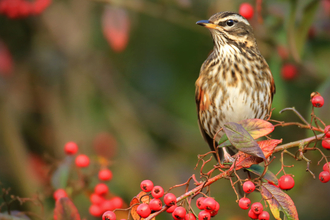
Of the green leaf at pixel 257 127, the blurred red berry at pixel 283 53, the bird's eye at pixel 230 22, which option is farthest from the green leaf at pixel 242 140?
the blurred red berry at pixel 283 53

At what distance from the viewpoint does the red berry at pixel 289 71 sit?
3248 mm

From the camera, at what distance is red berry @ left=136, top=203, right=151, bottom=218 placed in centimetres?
152

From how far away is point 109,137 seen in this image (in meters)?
4.05

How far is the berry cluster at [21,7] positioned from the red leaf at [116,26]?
2.16ft

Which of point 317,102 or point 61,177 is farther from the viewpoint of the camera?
point 61,177

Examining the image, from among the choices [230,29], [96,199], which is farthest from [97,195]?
[230,29]

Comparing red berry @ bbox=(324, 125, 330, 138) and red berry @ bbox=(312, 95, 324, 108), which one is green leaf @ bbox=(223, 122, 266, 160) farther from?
red berry @ bbox=(312, 95, 324, 108)

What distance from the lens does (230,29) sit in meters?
2.83

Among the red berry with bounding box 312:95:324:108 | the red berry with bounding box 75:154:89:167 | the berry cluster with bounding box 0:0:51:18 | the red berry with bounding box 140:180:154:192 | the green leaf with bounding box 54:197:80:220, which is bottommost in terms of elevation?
the green leaf with bounding box 54:197:80:220

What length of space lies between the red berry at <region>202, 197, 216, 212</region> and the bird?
1145mm

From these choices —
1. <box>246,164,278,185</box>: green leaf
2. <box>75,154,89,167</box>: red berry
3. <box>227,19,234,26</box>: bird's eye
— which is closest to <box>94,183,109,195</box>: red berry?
<box>75,154,89,167</box>: red berry

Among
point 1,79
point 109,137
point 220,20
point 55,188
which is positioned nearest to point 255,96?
point 220,20

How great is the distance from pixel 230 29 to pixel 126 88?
5.98 feet

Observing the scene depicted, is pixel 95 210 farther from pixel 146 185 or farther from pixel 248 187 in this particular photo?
pixel 248 187
